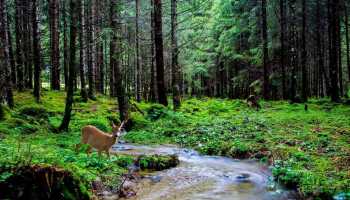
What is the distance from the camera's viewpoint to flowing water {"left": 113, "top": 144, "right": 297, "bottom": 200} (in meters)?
7.10

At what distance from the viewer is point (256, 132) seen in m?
A: 13.5

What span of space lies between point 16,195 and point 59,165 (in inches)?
Answer: 29.7

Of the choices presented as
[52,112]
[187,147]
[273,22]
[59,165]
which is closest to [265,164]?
[187,147]

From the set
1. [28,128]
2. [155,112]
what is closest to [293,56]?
[155,112]

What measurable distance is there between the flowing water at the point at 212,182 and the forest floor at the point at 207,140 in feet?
1.27

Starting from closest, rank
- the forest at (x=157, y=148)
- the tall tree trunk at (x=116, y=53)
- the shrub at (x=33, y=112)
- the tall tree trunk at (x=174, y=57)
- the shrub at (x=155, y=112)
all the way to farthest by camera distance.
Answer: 1. the forest at (x=157, y=148)
2. the tall tree trunk at (x=116, y=53)
3. the shrub at (x=33, y=112)
4. the shrub at (x=155, y=112)
5. the tall tree trunk at (x=174, y=57)

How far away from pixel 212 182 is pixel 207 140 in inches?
186

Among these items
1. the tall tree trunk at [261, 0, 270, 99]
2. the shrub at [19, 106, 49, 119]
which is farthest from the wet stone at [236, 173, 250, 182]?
the tall tree trunk at [261, 0, 270, 99]

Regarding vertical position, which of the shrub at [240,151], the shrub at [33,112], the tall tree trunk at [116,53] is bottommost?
the shrub at [240,151]

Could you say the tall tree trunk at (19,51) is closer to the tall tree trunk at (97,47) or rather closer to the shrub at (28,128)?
the tall tree trunk at (97,47)

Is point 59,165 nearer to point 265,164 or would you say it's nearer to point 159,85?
point 265,164

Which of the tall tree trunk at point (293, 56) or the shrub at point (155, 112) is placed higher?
the tall tree trunk at point (293, 56)

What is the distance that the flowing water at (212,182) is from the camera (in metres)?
7.10

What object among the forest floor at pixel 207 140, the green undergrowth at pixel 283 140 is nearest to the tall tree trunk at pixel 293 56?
the forest floor at pixel 207 140
